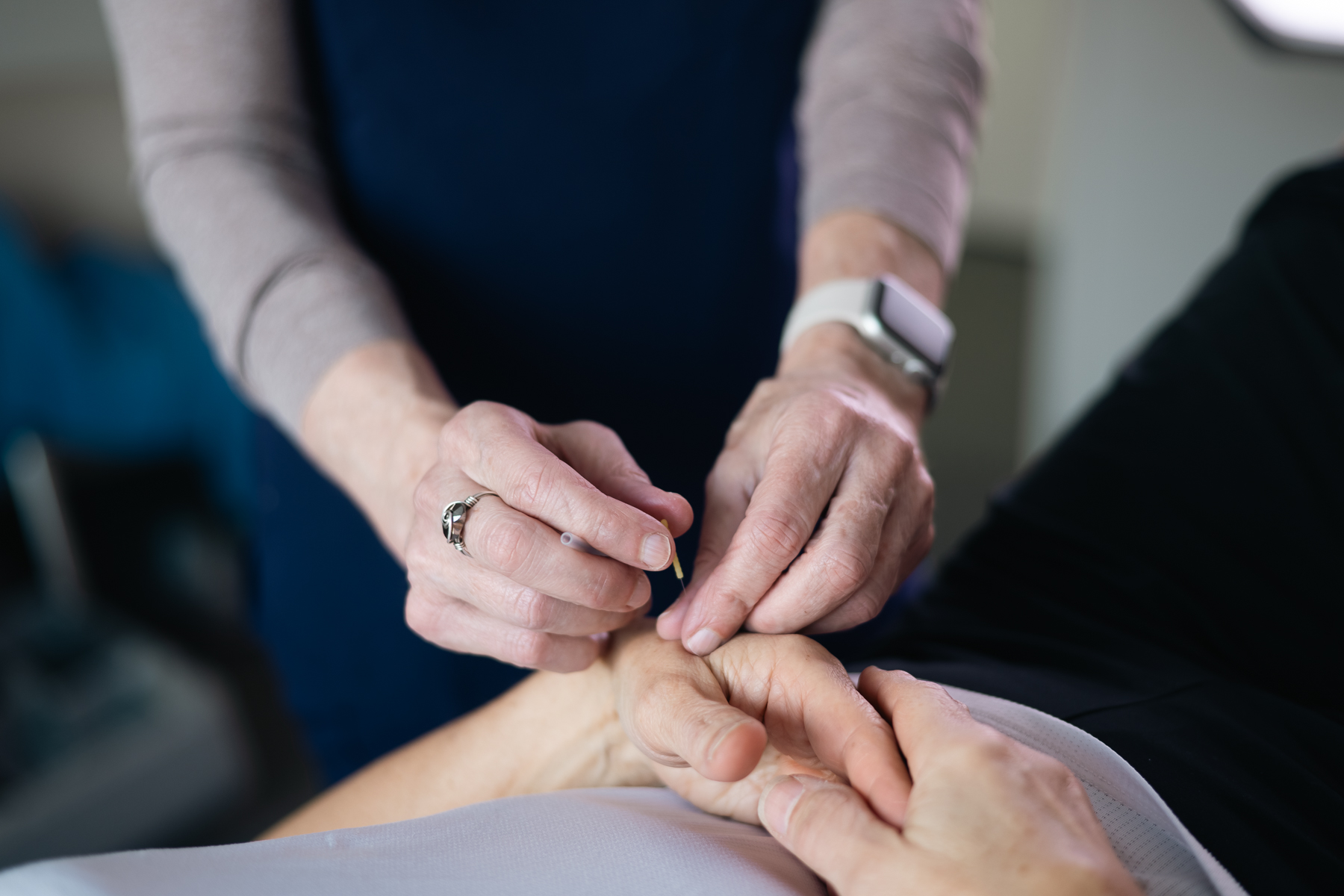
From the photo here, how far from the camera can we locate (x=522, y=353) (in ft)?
3.46

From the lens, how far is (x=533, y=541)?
0.60 metres

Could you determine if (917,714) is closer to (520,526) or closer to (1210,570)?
(520,526)

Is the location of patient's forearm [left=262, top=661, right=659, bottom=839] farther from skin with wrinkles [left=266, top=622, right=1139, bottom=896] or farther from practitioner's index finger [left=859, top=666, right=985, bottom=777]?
practitioner's index finger [left=859, top=666, right=985, bottom=777]

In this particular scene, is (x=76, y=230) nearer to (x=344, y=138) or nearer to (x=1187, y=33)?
(x=344, y=138)

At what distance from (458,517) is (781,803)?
0.29 metres

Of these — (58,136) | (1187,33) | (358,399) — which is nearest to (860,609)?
(358,399)

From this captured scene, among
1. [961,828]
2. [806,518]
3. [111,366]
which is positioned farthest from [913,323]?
[111,366]

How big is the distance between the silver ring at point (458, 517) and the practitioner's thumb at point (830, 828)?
0.87 ft

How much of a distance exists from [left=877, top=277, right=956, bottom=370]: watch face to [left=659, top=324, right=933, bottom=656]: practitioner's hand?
0.09 meters

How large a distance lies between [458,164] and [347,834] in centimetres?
68

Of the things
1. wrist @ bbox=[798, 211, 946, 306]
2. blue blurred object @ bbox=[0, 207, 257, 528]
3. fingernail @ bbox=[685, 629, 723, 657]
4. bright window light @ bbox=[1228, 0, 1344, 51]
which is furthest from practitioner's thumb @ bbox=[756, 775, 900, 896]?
blue blurred object @ bbox=[0, 207, 257, 528]

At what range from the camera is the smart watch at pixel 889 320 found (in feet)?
2.73

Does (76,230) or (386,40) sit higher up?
(386,40)

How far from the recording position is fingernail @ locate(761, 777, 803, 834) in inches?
21.5
